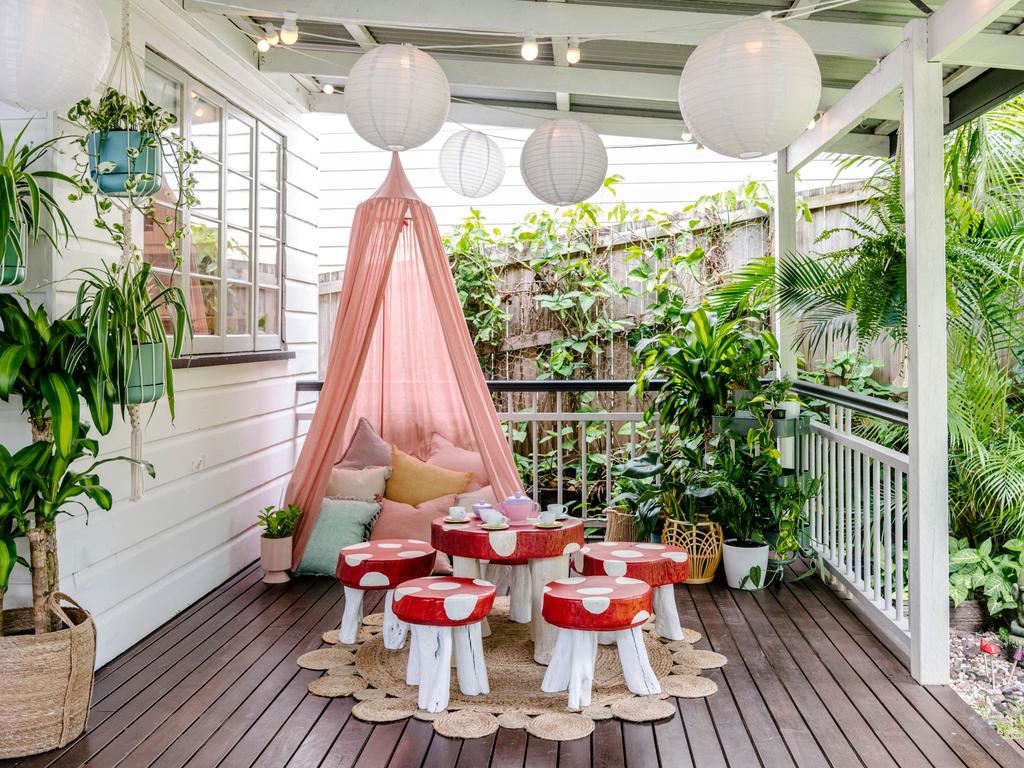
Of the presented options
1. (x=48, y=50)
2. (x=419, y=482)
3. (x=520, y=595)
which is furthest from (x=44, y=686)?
(x=419, y=482)

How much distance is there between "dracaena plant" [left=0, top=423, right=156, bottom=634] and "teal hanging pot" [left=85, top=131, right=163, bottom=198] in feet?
2.53

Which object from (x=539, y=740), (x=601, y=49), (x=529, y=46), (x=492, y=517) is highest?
(x=601, y=49)

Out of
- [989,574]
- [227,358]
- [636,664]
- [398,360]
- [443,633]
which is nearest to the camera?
[443,633]

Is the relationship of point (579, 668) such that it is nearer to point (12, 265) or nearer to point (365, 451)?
point (12, 265)

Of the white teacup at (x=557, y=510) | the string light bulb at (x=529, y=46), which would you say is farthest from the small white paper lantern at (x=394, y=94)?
the white teacup at (x=557, y=510)

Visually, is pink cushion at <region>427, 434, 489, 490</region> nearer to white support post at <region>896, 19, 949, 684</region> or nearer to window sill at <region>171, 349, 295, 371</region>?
window sill at <region>171, 349, 295, 371</region>

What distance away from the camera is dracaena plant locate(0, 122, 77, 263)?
245cm

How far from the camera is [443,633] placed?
2.95m

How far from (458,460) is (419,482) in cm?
26

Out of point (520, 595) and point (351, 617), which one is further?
point (520, 595)

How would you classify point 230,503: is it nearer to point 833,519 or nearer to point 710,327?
point 710,327

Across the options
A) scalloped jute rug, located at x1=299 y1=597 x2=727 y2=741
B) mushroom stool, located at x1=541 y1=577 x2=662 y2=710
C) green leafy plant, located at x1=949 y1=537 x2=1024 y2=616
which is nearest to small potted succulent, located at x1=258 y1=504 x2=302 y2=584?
scalloped jute rug, located at x1=299 y1=597 x2=727 y2=741

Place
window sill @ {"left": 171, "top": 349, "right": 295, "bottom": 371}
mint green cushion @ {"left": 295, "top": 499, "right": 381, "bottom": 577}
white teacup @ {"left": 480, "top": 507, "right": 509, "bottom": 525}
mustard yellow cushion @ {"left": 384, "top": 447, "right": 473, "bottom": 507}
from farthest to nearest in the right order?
mustard yellow cushion @ {"left": 384, "top": 447, "right": 473, "bottom": 507}, mint green cushion @ {"left": 295, "top": 499, "right": 381, "bottom": 577}, window sill @ {"left": 171, "top": 349, "right": 295, "bottom": 371}, white teacup @ {"left": 480, "top": 507, "right": 509, "bottom": 525}

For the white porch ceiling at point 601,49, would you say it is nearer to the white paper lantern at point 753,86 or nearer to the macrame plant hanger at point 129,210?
the macrame plant hanger at point 129,210
